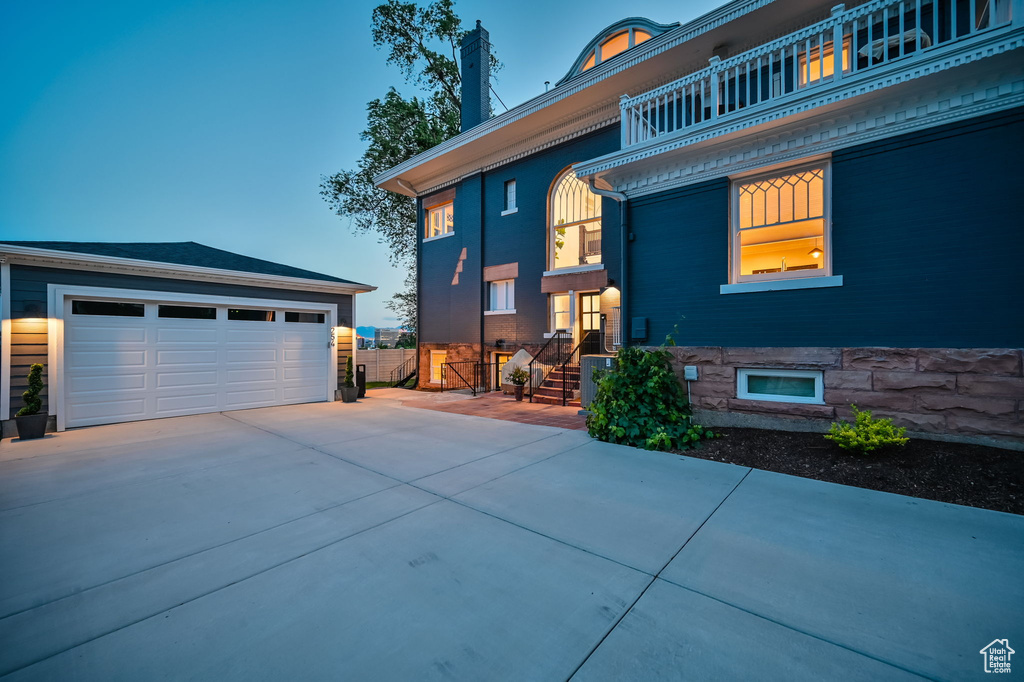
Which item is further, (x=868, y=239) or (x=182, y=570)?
(x=868, y=239)

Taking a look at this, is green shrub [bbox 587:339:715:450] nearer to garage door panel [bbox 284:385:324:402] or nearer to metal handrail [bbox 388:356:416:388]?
garage door panel [bbox 284:385:324:402]

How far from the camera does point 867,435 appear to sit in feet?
14.9

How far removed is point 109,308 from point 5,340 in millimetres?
1411

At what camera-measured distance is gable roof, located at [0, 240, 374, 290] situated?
7809 millimetres

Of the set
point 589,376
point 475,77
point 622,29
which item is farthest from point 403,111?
point 589,376

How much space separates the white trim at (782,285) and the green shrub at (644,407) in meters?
1.35

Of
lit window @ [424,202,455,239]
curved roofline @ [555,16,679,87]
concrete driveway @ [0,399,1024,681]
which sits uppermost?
curved roofline @ [555,16,679,87]

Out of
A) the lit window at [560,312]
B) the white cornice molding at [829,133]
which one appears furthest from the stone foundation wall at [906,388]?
the lit window at [560,312]

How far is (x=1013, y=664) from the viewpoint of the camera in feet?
5.78

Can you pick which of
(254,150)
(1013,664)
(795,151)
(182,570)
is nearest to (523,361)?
(795,151)

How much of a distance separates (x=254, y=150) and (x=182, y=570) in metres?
51.7

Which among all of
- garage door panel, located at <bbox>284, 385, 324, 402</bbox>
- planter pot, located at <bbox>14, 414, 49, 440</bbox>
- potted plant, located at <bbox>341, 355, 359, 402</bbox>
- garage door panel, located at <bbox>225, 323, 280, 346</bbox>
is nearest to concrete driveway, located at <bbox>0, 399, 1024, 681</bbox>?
planter pot, located at <bbox>14, 414, 49, 440</bbox>

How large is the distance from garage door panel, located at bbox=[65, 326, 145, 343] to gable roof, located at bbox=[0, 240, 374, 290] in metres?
1.41

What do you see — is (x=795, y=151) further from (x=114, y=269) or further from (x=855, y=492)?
(x=114, y=269)
